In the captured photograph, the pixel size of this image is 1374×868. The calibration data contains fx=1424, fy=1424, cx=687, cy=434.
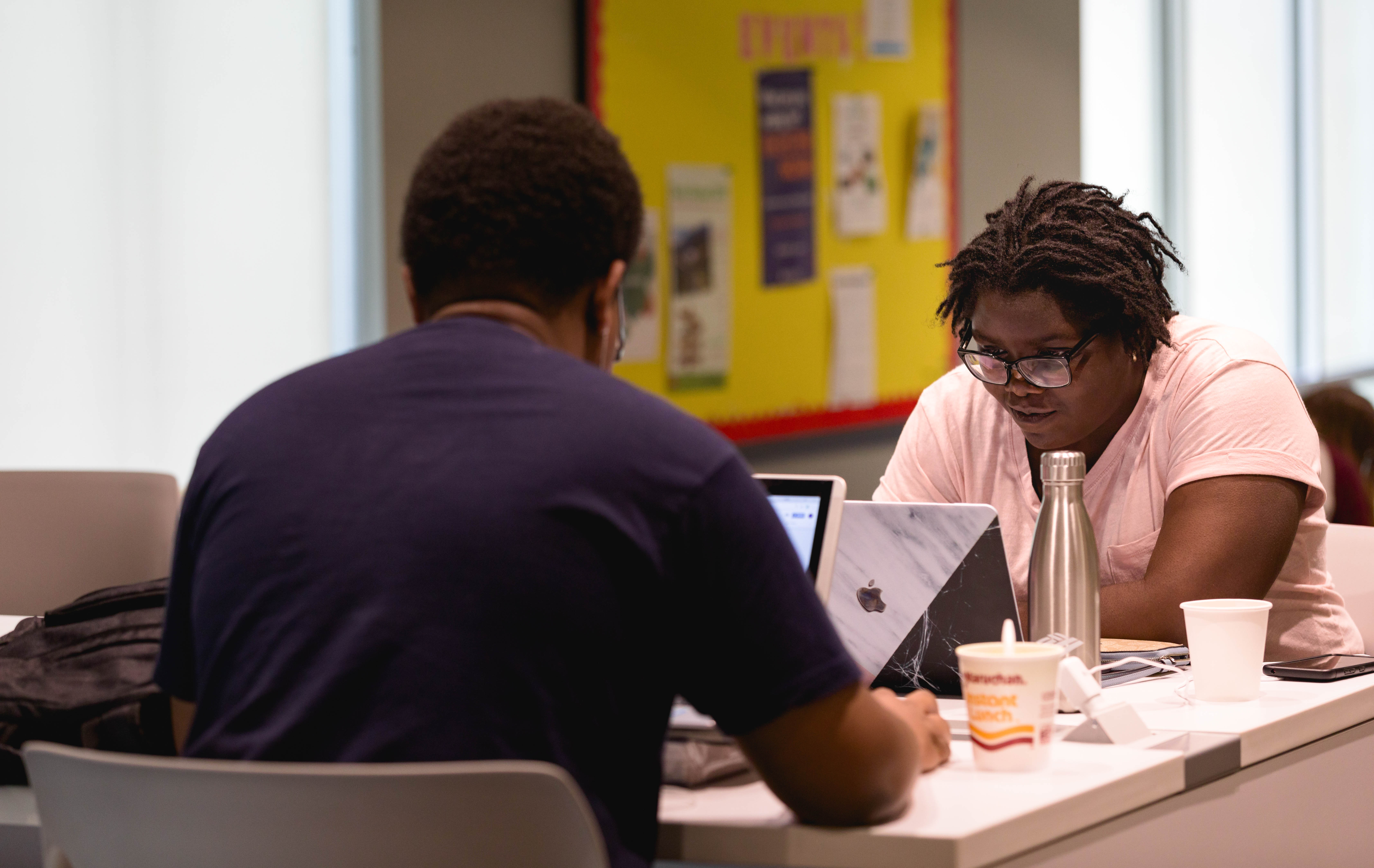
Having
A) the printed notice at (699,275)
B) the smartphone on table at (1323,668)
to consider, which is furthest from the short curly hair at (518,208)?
the printed notice at (699,275)

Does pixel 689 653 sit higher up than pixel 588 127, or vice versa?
pixel 588 127

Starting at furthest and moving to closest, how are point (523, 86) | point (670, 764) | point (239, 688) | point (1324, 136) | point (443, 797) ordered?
point (1324, 136) → point (523, 86) → point (670, 764) → point (239, 688) → point (443, 797)

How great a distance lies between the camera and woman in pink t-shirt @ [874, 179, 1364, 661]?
1.86 meters

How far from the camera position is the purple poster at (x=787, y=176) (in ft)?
12.2

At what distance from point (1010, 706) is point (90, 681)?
88 centimetres

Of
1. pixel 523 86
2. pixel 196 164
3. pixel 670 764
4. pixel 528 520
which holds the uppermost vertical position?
pixel 523 86

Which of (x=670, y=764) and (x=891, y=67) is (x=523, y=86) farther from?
(x=670, y=764)

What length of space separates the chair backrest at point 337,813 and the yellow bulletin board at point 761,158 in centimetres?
236

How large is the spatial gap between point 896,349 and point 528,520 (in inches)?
132

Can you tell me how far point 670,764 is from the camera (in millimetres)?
1199

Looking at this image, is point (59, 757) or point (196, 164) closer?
point (59, 757)

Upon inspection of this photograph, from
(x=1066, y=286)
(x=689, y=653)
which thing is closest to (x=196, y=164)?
(x=1066, y=286)

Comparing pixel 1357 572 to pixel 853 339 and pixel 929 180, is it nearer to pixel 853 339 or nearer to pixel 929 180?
pixel 853 339

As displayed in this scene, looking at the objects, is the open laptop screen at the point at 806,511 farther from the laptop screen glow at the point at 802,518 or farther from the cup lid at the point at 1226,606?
the cup lid at the point at 1226,606
